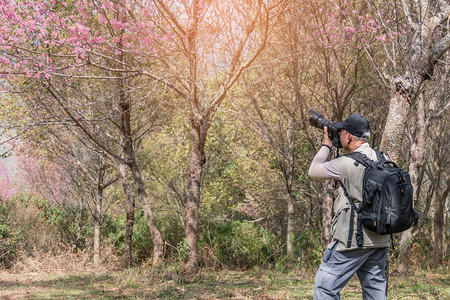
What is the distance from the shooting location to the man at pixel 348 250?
2.93m

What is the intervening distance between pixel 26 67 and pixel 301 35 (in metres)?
5.78

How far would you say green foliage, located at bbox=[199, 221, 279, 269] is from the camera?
13641 mm

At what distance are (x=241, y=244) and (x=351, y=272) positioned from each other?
11.0 m

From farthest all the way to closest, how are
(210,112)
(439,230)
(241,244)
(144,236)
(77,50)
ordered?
(144,236)
(241,244)
(439,230)
(210,112)
(77,50)

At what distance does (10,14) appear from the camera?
7258 millimetres

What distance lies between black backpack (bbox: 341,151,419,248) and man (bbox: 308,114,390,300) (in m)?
0.05

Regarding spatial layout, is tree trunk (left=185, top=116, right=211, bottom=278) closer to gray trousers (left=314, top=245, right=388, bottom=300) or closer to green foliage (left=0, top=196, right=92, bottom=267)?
gray trousers (left=314, top=245, right=388, bottom=300)

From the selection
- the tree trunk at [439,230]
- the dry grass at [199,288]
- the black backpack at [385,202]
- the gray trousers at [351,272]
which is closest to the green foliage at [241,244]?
the dry grass at [199,288]

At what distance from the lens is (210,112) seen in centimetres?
827

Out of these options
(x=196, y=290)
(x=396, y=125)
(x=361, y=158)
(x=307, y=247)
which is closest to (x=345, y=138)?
(x=361, y=158)

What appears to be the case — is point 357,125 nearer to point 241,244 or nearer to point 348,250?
point 348,250

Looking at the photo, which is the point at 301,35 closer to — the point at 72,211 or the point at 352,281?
the point at 352,281

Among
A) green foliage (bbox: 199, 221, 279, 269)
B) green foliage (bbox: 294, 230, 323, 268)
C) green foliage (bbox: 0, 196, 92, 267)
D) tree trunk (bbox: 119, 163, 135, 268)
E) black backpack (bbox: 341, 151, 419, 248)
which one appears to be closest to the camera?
black backpack (bbox: 341, 151, 419, 248)

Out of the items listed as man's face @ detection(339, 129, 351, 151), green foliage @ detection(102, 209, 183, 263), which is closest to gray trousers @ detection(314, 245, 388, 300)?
man's face @ detection(339, 129, 351, 151)
